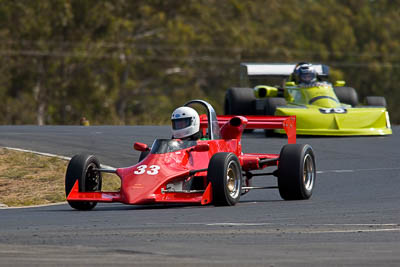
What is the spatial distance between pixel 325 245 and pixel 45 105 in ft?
177

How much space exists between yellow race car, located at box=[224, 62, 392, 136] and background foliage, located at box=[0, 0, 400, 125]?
66.7 feet

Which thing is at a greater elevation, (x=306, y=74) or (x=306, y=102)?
(x=306, y=74)

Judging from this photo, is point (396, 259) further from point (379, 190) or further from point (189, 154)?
point (379, 190)

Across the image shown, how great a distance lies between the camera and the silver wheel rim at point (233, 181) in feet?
44.9

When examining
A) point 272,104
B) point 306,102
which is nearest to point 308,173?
point 272,104

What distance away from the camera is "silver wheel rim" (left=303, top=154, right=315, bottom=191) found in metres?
14.9

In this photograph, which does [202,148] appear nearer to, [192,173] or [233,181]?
[192,173]

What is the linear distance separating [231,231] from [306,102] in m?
17.8

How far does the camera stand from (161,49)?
67.2 meters

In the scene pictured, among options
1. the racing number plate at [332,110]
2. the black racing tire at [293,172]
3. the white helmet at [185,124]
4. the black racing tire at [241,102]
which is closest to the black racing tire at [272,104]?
the racing number plate at [332,110]

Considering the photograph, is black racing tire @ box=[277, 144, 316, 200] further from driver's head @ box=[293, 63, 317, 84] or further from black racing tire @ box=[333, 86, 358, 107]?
black racing tire @ box=[333, 86, 358, 107]

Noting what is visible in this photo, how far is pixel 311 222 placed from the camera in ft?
36.9

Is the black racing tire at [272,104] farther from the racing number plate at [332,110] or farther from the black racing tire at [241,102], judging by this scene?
the black racing tire at [241,102]

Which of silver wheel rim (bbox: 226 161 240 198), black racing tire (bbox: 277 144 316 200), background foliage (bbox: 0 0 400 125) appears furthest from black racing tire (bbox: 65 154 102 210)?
background foliage (bbox: 0 0 400 125)
